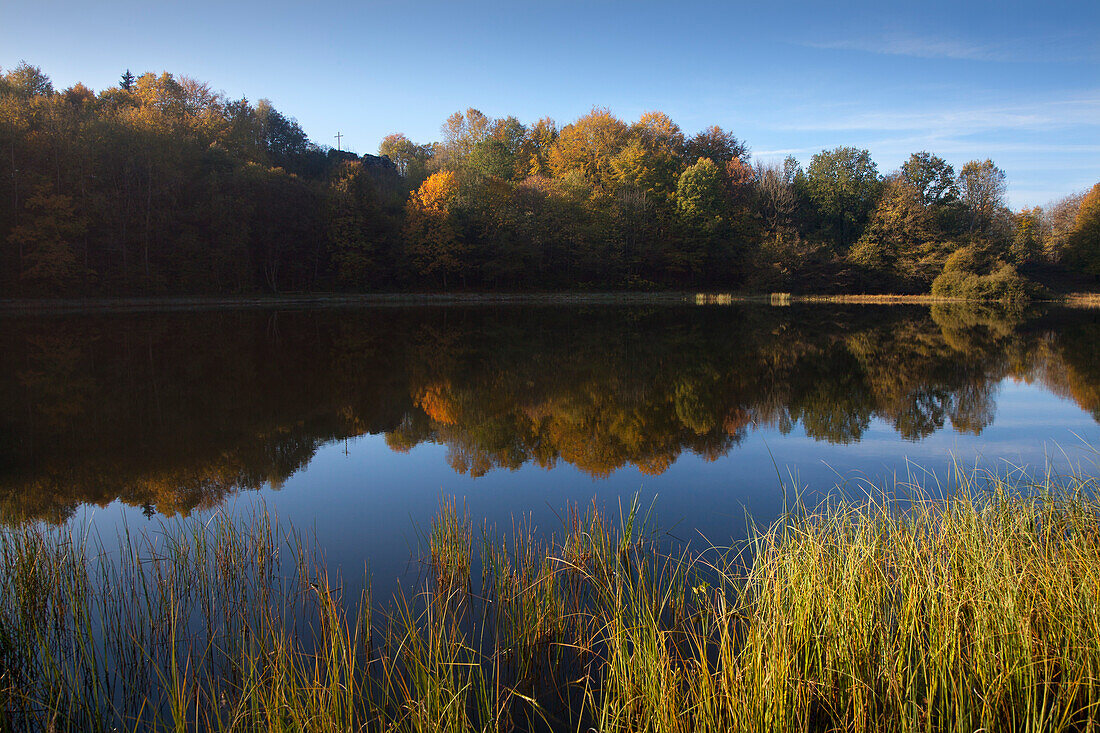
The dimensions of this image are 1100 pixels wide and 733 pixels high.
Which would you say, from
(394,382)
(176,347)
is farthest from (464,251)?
(394,382)

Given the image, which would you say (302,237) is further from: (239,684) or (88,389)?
(239,684)

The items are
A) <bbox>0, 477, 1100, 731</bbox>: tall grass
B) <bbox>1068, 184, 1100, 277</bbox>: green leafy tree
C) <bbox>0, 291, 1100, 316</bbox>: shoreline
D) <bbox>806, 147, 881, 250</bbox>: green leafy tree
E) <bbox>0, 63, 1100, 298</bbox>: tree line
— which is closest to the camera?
<bbox>0, 477, 1100, 731</bbox>: tall grass

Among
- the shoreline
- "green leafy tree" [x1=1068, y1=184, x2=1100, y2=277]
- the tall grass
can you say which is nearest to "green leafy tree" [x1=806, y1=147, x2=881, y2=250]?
the shoreline

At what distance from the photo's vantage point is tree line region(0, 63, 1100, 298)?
125ft

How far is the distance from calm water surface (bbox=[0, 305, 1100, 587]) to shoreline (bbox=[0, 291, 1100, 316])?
12.7 metres

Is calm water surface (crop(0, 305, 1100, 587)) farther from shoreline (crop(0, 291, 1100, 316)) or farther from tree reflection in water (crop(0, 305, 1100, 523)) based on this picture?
shoreline (crop(0, 291, 1100, 316))

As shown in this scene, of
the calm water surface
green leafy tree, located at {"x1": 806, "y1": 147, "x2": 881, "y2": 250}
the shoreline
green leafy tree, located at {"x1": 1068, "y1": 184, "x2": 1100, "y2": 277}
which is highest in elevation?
green leafy tree, located at {"x1": 806, "y1": 147, "x2": 881, "y2": 250}

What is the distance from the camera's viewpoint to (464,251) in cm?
5038

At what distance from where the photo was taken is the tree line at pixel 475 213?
3822cm

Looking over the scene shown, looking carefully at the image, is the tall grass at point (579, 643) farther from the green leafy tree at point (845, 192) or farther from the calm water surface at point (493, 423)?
the green leafy tree at point (845, 192)

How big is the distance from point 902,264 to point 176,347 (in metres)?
54.5

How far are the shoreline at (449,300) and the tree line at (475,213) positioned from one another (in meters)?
1.82

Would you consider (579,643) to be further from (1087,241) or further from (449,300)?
(1087,241)

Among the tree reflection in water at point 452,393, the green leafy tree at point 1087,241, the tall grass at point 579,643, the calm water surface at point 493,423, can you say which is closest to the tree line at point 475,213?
the green leafy tree at point 1087,241
